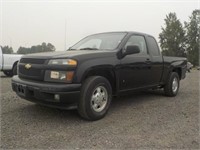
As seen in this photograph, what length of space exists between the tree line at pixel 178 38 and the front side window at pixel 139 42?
50.3 meters

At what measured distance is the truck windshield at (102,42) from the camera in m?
5.32

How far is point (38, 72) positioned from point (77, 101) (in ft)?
2.82

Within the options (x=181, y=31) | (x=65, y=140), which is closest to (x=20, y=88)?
(x=65, y=140)

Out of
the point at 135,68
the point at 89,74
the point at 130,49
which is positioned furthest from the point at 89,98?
the point at 135,68

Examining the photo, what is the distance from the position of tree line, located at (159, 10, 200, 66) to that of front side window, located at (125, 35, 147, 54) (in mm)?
50326

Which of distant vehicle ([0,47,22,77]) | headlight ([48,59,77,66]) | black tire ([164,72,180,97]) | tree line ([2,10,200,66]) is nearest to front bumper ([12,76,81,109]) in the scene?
headlight ([48,59,77,66])

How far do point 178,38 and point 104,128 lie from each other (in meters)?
55.2

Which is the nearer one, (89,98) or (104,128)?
(104,128)

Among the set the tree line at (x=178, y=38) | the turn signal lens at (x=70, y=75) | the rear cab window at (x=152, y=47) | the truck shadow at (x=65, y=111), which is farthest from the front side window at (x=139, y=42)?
the tree line at (x=178, y=38)

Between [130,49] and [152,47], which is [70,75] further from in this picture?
[152,47]

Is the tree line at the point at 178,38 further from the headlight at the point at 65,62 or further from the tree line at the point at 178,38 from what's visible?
the headlight at the point at 65,62

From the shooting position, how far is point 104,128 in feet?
13.2

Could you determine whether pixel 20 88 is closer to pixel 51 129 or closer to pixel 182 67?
pixel 51 129

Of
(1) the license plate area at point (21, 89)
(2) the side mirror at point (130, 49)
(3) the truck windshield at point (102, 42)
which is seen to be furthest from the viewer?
(3) the truck windshield at point (102, 42)
